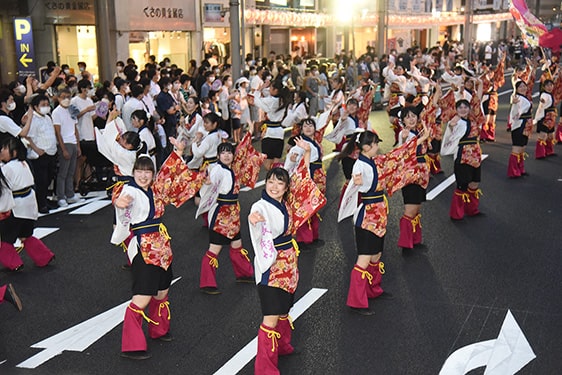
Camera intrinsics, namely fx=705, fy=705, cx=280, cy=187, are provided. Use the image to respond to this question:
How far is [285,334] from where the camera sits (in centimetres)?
606

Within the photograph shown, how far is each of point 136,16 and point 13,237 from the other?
1418cm

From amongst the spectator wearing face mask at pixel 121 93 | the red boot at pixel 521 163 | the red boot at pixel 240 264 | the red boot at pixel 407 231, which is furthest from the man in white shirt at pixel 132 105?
the red boot at pixel 521 163

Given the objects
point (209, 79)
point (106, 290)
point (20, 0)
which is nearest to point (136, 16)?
point (20, 0)

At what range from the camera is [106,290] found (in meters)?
7.69

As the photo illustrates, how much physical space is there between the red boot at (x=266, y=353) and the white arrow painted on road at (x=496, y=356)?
1387 mm

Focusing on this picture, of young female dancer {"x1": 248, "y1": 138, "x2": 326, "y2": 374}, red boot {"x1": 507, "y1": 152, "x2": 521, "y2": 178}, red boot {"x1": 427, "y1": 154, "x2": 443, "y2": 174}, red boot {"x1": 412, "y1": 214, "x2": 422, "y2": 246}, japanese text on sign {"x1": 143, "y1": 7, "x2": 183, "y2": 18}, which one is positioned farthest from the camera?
japanese text on sign {"x1": 143, "y1": 7, "x2": 183, "y2": 18}

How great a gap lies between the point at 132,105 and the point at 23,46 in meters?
6.56

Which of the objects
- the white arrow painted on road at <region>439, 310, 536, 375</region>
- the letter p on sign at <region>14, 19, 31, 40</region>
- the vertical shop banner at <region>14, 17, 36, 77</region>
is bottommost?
the white arrow painted on road at <region>439, 310, 536, 375</region>

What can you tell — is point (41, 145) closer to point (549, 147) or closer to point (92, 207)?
point (92, 207)

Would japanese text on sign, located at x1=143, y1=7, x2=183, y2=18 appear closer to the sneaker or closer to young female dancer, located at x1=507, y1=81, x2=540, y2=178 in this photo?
the sneaker

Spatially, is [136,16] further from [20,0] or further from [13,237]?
[13,237]

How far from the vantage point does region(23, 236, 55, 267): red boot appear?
27.3 ft

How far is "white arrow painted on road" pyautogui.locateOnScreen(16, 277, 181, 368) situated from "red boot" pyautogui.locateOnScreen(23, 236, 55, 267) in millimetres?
1700

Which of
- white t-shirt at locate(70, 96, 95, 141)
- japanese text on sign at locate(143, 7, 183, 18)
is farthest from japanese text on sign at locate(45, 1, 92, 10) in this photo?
white t-shirt at locate(70, 96, 95, 141)
